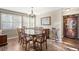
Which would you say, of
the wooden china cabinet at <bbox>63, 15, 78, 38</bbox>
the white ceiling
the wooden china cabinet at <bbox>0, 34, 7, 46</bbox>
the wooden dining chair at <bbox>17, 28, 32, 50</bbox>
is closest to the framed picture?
the white ceiling

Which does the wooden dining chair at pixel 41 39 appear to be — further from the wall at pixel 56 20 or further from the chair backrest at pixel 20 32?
the chair backrest at pixel 20 32

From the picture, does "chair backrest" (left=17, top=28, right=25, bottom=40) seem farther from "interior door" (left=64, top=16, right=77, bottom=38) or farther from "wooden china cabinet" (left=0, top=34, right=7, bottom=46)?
"interior door" (left=64, top=16, right=77, bottom=38)

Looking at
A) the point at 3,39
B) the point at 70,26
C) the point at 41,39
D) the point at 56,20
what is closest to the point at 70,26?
the point at 70,26

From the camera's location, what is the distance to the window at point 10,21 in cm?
282

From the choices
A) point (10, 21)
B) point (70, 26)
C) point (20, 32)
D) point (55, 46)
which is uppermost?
point (10, 21)

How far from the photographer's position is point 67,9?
2.88 metres

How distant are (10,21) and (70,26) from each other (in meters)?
1.70

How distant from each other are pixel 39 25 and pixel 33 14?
35cm

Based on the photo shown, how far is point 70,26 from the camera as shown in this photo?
9.62 ft

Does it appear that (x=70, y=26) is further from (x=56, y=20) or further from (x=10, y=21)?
(x=10, y=21)

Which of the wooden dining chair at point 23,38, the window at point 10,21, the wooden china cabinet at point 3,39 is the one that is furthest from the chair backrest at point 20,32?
the wooden china cabinet at point 3,39

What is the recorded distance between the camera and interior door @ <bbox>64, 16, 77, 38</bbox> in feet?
9.41

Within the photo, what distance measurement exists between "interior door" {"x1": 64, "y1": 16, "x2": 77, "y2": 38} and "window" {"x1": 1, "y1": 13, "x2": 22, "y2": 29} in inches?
52.3
